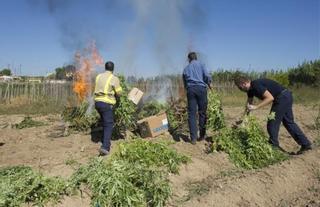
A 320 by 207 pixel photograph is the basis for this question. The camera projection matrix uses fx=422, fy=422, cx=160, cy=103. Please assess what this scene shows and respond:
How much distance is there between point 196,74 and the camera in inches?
370

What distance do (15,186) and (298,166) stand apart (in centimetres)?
478

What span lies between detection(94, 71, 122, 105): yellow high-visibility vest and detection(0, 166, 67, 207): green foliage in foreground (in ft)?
9.92

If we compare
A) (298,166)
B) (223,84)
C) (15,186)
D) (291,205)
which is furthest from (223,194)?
(223,84)

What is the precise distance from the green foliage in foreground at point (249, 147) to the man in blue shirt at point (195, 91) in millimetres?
1015

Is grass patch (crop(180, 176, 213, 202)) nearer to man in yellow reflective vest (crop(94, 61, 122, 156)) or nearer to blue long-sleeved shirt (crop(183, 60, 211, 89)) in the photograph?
man in yellow reflective vest (crop(94, 61, 122, 156))

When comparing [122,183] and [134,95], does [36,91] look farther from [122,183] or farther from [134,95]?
[122,183]

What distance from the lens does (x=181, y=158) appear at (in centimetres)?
734

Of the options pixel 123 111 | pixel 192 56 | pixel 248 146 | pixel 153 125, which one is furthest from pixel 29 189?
pixel 192 56

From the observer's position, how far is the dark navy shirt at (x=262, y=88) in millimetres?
8195

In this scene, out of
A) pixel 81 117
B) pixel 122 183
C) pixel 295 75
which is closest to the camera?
pixel 122 183

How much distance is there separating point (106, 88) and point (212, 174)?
8.98 feet

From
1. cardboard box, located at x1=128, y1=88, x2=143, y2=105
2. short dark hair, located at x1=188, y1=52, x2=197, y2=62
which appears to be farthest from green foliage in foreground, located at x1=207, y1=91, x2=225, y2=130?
cardboard box, located at x1=128, y1=88, x2=143, y2=105

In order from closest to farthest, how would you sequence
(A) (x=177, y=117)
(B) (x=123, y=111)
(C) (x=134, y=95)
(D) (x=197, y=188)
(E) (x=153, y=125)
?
(D) (x=197, y=188) → (B) (x=123, y=111) → (C) (x=134, y=95) → (E) (x=153, y=125) → (A) (x=177, y=117)

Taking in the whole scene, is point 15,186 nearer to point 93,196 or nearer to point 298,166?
point 93,196
